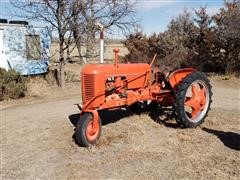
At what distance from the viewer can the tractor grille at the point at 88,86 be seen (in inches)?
303

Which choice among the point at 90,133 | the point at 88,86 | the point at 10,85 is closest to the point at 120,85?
the point at 88,86

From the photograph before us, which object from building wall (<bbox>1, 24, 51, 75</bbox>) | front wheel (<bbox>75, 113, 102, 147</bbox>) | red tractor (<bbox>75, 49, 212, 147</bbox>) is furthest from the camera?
building wall (<bbox>1, 24, 51, 75</bbox>)

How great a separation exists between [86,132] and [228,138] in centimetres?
272

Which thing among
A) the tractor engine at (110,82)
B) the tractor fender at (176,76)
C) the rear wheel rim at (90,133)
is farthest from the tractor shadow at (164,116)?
the rear wheel rim at (90,133)

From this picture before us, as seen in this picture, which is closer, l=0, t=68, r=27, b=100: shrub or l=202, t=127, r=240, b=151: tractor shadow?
l=202, t=127, r=240, b=151: tractor shadow

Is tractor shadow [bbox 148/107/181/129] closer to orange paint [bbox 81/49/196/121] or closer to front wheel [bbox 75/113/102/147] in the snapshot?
orange paint [bbox 81/49/196/121]

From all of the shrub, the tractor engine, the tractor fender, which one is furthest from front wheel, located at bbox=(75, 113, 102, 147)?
the shrub

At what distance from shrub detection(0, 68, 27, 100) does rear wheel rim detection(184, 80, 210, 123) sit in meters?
6.87

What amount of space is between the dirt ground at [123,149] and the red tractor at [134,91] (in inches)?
11.8

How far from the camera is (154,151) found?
707cm

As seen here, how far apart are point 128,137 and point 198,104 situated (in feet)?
6.40

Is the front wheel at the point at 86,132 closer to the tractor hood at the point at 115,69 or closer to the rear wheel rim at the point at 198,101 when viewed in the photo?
the tractor hood at the point at 115,69

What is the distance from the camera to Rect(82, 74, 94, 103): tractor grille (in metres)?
7.70

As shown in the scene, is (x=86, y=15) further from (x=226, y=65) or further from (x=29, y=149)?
(x=29, y=149)
